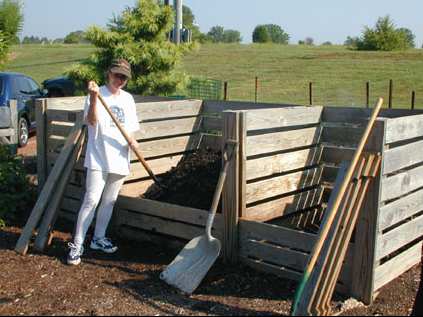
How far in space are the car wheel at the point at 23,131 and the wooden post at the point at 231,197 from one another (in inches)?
341

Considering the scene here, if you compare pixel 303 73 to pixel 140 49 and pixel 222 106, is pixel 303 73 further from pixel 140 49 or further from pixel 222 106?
pixel 222 106

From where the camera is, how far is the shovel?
4719mm

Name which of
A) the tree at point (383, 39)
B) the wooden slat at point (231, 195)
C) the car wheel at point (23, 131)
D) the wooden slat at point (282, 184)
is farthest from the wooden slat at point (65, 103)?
the tree at point (383, 39)

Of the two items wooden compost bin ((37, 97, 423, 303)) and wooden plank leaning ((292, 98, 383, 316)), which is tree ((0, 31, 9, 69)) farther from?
wooden plank leaning ((292, 98, 383, 316))

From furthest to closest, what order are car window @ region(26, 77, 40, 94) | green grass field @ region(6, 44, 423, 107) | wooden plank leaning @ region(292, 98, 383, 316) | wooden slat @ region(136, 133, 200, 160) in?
green grass field @ region(6, 44, 423, 107)
car window @ region(26, 77, 40, 94)
wooden slat @ region(136, 133, 200, 160)
wooden plank leaning @ region(292, 98, 383, 316)

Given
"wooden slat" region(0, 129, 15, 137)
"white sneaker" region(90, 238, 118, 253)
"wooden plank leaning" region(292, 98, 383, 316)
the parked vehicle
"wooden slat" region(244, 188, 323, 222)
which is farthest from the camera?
the parked vehicle

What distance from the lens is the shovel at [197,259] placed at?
4719 mm

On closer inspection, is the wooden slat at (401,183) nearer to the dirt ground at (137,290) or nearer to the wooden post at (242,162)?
the dirt ground at (137,290)

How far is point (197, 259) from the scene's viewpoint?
16.2ft

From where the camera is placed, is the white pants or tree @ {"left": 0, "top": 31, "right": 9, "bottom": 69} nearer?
the white pants

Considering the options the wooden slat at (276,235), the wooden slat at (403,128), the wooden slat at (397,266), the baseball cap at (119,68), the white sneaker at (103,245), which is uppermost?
the baseball cap at (119,68)

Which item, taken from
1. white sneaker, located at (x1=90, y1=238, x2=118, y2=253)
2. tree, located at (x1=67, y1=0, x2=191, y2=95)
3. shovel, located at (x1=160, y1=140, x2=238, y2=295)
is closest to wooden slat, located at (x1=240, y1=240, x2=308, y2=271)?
shovel, located at (x1=160, y1=140, x2=238, y2=295)

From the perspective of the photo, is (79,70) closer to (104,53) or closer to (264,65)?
(104,53)

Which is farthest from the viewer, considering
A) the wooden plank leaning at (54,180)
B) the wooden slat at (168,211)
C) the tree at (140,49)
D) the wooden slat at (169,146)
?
Answer: the tree at (140,49)
